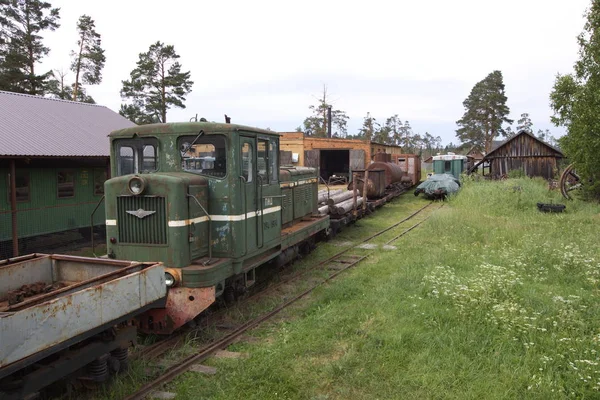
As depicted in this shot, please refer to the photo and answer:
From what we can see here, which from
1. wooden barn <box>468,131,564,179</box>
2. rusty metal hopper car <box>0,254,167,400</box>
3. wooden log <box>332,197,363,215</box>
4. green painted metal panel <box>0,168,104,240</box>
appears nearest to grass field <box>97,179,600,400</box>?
rusty metal hopper car <box>0,254,167,400</box>

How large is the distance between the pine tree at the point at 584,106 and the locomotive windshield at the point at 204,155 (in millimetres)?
14663

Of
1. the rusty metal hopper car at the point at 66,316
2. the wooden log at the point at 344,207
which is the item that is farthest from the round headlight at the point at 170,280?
the wooden log at the point at 344,207

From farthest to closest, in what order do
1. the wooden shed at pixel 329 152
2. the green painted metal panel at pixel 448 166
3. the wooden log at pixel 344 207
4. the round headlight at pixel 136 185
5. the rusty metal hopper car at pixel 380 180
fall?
the green painted metal panel at pixel 448 166 → the wooden shed at pixel 329 152 → the rusty metal hopper car at pixel 380 180 → the wooden log at pixel 344 207 → the round headlight at pixel 136 185

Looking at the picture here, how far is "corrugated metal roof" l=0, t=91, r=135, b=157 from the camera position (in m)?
11.4

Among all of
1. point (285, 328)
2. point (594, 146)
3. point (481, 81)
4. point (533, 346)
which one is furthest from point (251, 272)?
point (481, 81)

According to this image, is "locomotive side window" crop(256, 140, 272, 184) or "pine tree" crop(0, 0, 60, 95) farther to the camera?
"pine tree" crop(0, 0, 60, 95)

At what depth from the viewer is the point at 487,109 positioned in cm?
5178

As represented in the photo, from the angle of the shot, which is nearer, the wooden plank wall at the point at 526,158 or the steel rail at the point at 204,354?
the steel rail at the point at 204,354

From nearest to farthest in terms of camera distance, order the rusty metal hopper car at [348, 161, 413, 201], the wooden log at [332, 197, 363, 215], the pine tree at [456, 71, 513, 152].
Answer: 1. the wooden log at [332, 197, 363, 215]
2. the rusty metal hopper car at [348, 161, 413, 201]
3. the pine tree at [456, 71, 513, 152]

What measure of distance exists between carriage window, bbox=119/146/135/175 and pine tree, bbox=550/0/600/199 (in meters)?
15.7

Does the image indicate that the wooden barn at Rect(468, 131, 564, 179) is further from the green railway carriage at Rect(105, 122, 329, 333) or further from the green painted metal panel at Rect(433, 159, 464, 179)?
the green railway carriage at Rect(105, 122, 329, 333)

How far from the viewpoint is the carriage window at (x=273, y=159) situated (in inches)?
311

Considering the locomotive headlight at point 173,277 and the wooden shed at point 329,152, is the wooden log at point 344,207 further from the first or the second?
the wooden shed at point 329,152

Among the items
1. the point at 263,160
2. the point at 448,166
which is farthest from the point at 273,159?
the point at 448,166
